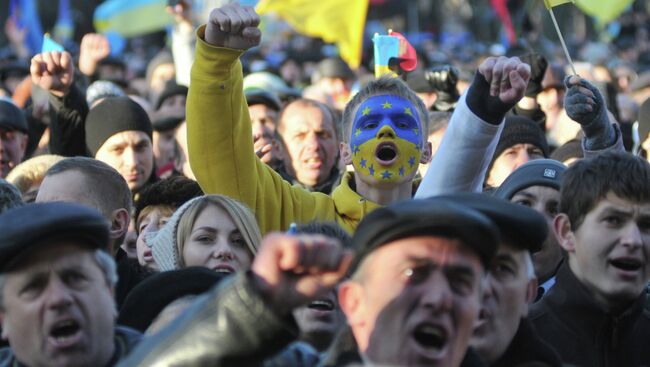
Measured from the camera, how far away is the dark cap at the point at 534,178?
21.5 ft

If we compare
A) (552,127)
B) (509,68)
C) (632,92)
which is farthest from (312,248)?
(632,92)

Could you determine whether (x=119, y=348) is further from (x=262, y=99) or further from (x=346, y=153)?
(x=262, y=99)

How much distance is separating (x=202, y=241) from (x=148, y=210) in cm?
118

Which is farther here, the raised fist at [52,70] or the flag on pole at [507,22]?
the flag on pole at [507,22]

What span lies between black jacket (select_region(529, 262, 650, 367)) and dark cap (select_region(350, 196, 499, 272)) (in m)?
1.52

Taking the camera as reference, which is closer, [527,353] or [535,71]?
[527,353]

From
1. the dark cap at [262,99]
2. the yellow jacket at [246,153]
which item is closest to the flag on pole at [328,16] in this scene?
the dark cap at [262,99]

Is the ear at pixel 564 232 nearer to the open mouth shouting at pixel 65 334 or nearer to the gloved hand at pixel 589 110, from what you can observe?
the gloved hand at pixel 589 110

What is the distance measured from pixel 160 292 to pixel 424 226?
1.37 meters

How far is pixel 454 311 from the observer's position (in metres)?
3.75

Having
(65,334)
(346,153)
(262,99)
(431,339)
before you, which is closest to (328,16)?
(262,99)

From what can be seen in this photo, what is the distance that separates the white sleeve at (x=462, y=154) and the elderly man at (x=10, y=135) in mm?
3955

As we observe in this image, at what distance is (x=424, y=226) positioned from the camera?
148 inches

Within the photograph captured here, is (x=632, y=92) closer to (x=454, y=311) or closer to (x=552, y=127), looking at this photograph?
(x=552, y=127)
